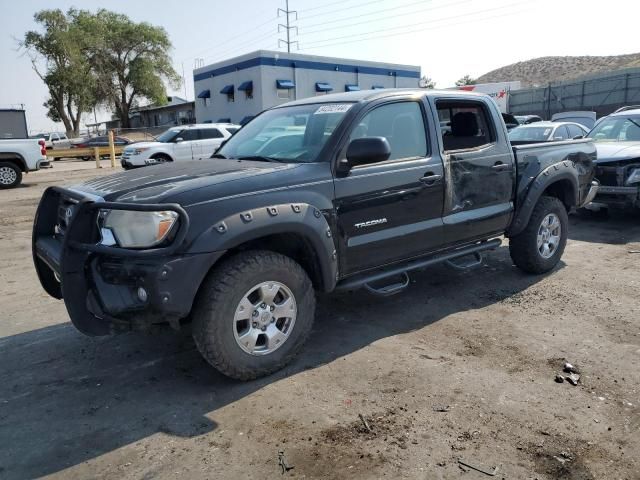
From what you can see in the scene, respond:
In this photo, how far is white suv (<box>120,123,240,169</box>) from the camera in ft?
56.9

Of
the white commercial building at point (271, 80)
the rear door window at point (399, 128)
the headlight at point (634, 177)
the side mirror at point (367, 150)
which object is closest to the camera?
the side mirror at point (367, 150)

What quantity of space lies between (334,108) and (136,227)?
187 centimetres

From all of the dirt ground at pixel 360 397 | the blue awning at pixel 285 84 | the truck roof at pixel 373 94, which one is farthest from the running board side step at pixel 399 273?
the blue awning at pixel 285 84

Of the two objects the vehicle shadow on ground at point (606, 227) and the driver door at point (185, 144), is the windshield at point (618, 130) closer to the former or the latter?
the vehicle shadow on ground at point (606, 227)

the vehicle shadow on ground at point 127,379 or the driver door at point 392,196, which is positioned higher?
the driver door at point 392,196

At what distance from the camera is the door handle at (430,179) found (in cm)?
425

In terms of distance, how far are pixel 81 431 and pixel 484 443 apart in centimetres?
222

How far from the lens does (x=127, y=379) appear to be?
11.7ft

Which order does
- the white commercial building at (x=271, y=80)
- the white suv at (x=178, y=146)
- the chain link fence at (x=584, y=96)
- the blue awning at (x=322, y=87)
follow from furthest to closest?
1. the blue awning at (x=322, y=87)
2. the white commercial building at (x=271, y=80)
3. the chain link fence at (x=584, y=96)
4. the white suv at (x=178, y=146)

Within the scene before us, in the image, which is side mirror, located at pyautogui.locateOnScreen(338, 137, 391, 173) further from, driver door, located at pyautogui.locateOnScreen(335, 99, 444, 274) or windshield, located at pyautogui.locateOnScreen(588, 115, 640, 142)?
windshield, located at pyautogui.locateOnScreen(588, 115, 640, 142)

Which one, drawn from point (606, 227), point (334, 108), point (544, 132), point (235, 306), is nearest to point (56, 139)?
point (544, 132)

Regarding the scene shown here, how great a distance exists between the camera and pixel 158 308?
295cm

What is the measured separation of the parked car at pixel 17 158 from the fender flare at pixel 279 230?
14.5 meters

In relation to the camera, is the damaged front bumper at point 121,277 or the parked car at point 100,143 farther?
the parked car at point 100,143
